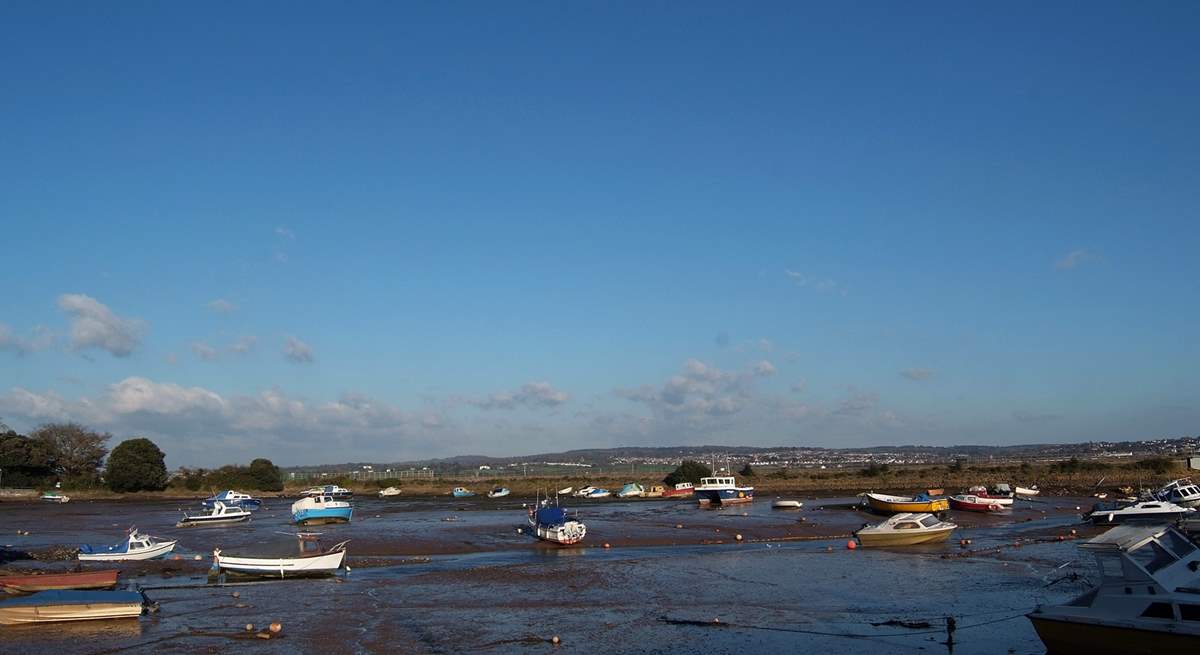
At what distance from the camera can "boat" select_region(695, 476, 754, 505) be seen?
267 ft

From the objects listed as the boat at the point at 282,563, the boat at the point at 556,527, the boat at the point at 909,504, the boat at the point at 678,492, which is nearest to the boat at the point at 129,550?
the boat at the point at 282,563

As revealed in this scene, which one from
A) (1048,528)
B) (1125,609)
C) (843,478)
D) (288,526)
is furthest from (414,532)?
(843,478)

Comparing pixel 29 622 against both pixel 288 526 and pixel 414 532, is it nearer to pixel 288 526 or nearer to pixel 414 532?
pixel 414 532

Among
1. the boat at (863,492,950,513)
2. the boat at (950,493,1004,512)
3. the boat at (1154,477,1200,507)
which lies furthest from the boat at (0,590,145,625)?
the boat at (950,493,1004,512)

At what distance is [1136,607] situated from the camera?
19.5 meters

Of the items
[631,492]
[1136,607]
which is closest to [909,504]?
[631,492]

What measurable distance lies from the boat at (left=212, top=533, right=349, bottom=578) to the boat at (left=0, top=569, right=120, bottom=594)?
198 inches

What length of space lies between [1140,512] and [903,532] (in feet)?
47.8

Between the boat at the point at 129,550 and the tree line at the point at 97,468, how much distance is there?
2762 inches

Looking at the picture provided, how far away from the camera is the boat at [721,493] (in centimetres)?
8125

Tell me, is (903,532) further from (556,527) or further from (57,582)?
(57,582)

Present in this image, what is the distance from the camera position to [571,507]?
8275 centimetres

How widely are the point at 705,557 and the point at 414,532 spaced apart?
21.9 m

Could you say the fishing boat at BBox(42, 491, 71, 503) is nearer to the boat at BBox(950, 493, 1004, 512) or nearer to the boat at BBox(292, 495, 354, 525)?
the boat at BBox(292, 495, 354, 525)
